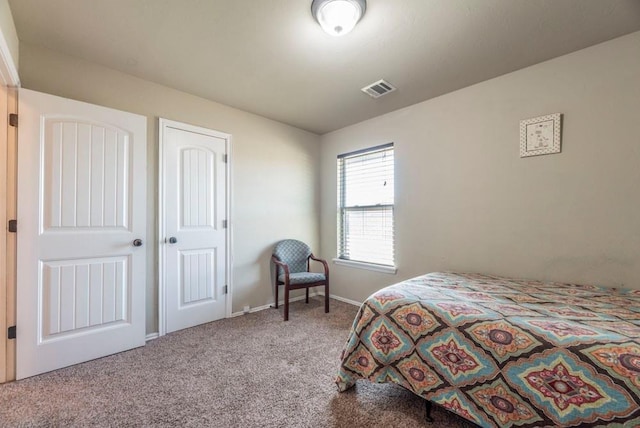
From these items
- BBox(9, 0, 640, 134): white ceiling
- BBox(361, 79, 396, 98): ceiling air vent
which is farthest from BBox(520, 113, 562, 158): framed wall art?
BBox(361, 79, 396, 98): ceiling air vent

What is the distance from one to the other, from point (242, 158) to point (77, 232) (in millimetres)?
1675

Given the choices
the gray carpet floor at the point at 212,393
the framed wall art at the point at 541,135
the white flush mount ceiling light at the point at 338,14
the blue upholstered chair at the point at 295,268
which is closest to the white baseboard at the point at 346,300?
the blue upholstered chair at the point at 295,268

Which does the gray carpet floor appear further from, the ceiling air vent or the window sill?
the ceiling air vent

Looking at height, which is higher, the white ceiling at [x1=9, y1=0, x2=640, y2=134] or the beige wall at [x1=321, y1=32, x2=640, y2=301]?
the white ceiling at [x1=9, y1=0, x2=640, y2=134]

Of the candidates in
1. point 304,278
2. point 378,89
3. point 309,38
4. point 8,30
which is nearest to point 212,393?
point 304,278

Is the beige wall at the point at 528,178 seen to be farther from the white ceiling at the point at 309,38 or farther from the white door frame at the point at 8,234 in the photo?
the white door frame at the point at 8,234

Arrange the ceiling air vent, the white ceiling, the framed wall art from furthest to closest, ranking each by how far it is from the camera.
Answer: the ceiling air vent
the framed wall art
the white ceiling

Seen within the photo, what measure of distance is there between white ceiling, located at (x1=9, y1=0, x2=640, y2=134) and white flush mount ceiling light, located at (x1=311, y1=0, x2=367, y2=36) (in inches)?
2.6

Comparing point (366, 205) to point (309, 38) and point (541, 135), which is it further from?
point (309, 38)

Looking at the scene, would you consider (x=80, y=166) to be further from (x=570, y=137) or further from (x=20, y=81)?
(x=570, y=137)

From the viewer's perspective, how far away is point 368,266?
334cm

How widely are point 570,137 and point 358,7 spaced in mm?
1890

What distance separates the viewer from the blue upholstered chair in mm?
2998

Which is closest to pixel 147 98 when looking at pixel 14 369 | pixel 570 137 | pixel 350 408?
pixel 14 369
